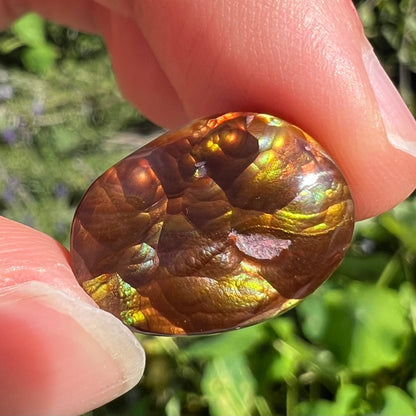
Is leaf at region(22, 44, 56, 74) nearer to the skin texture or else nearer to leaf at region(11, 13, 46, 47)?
leaf at region(11, 13, 46, 47)

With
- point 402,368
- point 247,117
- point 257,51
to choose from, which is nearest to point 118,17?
point 257,51

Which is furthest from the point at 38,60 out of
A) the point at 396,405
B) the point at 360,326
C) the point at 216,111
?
the point at 396,405

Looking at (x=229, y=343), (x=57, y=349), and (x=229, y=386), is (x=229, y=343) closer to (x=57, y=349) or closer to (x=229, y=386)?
(x=229, y=386)

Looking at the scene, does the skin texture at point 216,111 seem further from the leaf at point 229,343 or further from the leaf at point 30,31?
the leaf at point 30,31

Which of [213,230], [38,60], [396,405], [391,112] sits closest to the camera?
[213,230]

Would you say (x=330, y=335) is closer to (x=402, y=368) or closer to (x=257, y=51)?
(x=402, y=368)

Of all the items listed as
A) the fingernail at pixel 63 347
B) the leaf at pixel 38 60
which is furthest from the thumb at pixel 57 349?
the leaf at pixel 38 60

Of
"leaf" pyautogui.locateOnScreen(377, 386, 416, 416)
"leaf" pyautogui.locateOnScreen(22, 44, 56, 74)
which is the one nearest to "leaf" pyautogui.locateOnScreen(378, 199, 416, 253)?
"leaf" pyautogui.locateOnScreen(377, 386, 416, 416)
